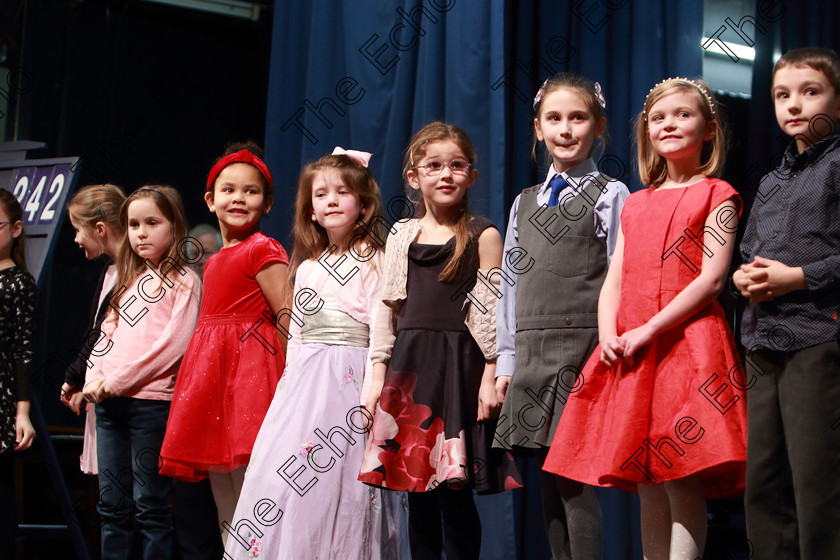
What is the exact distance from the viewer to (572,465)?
1.89m

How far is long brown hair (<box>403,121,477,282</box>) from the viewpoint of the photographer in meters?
2.21

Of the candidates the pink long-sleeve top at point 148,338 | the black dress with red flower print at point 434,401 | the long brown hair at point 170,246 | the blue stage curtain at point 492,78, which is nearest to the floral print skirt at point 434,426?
the black dress with red flower print at point 434,401

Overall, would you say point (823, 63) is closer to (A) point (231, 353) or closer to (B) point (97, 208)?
(A) point (231, 353)

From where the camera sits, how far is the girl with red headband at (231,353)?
2.46m

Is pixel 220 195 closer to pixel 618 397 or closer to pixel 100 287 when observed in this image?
pixel 100 287

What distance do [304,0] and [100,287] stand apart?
4.64 ft

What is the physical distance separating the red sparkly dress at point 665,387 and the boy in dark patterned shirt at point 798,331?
0.07 meters

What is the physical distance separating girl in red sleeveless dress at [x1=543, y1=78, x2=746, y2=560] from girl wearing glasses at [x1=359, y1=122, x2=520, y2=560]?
0.27m

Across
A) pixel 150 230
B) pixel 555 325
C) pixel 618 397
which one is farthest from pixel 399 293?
pixel 150 230

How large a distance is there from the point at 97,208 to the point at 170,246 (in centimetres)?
39

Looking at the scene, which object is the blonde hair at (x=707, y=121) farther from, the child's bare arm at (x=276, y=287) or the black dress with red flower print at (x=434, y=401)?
the child's bare arm at (x=276, y=287)

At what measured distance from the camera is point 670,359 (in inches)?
73.4

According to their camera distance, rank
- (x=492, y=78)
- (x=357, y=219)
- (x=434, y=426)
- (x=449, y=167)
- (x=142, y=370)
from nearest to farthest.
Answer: (x=434, y=426)
(x=449, y=167)
(x=357, y=219)
(x=142, y=370)
(x=492, y=78)

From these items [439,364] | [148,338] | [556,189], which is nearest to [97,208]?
[148,338]
